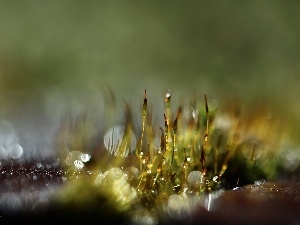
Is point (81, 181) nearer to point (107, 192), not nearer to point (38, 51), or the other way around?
point (107, 192)

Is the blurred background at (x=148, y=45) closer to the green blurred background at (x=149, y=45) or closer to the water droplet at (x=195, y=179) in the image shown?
the green blurred background at (x=149, y=45)

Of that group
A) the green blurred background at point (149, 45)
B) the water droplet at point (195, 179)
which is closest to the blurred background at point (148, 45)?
the green blurred background at point (149, 45)

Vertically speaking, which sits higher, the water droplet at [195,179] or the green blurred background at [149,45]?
the green blurred background at [149,45]

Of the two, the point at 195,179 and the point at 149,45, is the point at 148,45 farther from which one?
the point at 195,179

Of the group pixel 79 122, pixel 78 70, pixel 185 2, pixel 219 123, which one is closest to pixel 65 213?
pixel 79 122

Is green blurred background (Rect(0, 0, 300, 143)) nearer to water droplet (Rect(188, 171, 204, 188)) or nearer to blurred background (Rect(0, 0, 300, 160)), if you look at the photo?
blurred background (Rect(0, 0, 300, 160))

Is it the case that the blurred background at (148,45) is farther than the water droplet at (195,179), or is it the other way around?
the blurred background at (148,45)
